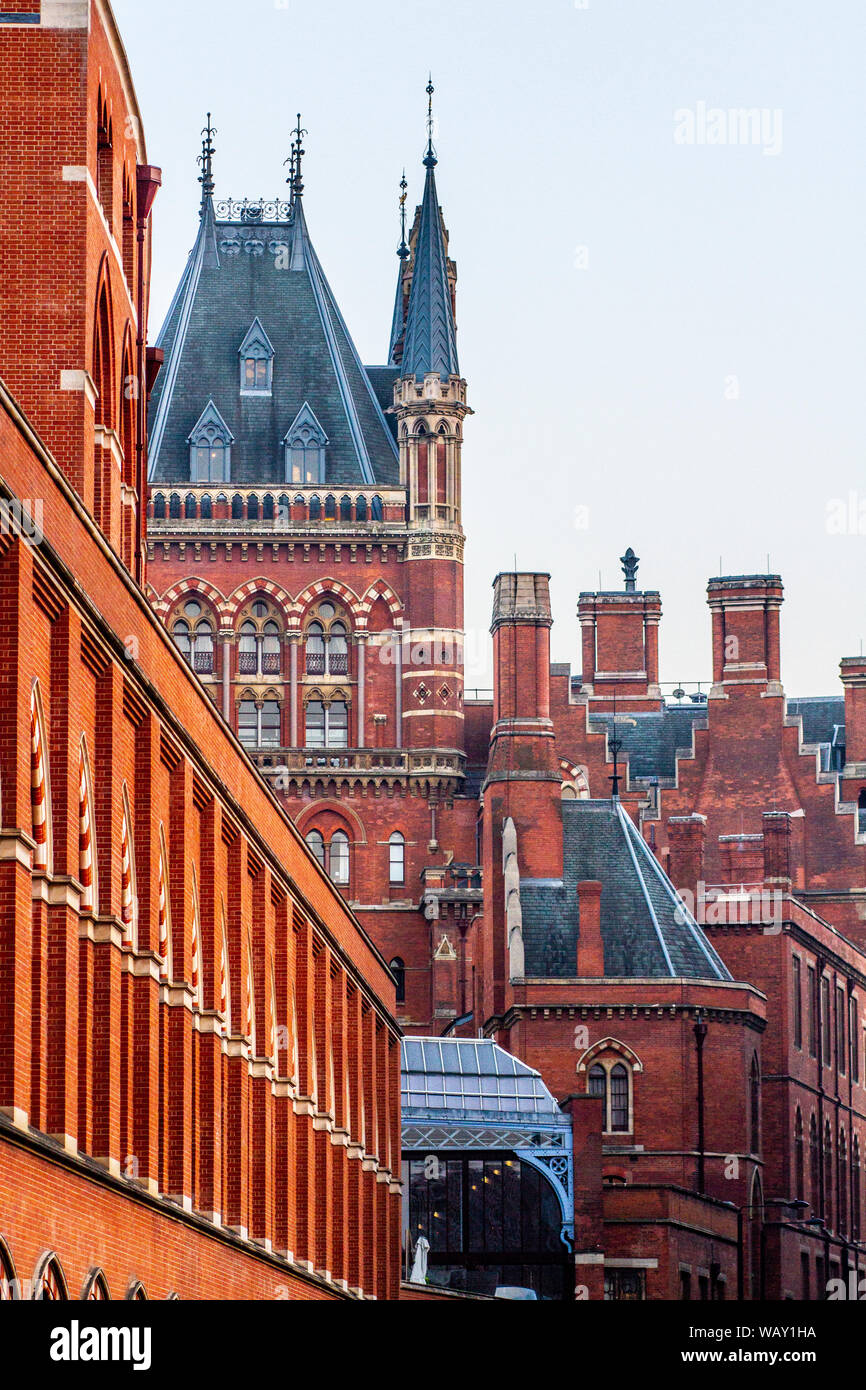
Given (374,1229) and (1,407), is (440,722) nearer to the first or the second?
(374,1229)

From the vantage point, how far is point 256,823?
40594mm

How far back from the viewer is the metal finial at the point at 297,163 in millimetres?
107000

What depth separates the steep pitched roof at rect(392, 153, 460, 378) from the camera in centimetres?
10131

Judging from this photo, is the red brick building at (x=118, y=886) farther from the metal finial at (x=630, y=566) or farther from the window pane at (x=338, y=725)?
the metal finial at (x=630, y=566)

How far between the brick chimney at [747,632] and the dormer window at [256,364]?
1677 cm

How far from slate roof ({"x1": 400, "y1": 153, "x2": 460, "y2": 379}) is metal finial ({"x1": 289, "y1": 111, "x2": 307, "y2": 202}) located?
5562 mm

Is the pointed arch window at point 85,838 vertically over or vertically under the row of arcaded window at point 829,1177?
under

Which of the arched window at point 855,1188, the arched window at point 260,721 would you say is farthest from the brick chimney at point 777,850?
the arched window at point 260,721

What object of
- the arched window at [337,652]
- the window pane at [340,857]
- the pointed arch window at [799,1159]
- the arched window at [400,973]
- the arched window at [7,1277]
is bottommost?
the arched window at [7,1277]

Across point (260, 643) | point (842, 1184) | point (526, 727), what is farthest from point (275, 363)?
point (842, 1184)

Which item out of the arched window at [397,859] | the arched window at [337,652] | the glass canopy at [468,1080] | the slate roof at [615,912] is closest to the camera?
the glass canopy at [468,1080]

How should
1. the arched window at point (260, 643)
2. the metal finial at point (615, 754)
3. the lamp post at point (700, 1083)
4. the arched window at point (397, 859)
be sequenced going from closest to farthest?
the lamp post at point (700, 1083)
the metal finial at point (615, 754)
the arched window at point (397, 859)
the arched window at point (260, 643)

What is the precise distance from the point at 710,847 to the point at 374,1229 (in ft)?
137

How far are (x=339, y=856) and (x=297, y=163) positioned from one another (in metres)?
25.7
